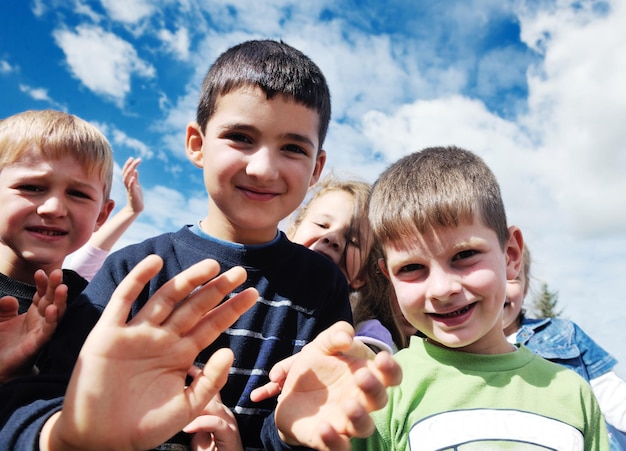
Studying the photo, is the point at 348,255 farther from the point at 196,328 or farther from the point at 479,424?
the point at 196,328

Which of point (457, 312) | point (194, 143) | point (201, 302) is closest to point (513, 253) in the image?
point (457, 312)

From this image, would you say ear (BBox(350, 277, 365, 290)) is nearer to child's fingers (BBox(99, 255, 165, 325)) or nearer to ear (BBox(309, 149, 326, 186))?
ear (BBox(309, 149, 326, 186))

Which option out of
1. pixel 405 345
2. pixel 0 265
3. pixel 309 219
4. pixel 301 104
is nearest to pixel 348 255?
pixel 309 219

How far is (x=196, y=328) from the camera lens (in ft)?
5.00

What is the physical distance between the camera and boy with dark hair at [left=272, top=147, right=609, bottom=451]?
1.97 meters

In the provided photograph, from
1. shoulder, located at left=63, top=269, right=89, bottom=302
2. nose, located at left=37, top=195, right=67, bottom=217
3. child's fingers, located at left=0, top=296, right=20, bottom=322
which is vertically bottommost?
child's fingers, located at left=0, top=296, right=20, bottom=322

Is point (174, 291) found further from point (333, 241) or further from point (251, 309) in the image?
point (333, 241)

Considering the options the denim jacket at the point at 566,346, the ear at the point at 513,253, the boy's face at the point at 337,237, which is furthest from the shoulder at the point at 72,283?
the denim jacket at the point at 566,346

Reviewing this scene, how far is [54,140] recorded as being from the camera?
2.73 metres

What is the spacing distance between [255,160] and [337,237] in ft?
5.26

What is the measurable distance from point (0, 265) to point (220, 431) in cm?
203

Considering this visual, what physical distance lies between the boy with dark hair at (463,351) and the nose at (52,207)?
1.81m

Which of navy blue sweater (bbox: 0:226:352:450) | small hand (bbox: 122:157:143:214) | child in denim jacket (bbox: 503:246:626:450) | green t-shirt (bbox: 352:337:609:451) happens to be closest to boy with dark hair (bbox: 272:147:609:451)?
green t-shirt (bbox: 352:337:609:451)

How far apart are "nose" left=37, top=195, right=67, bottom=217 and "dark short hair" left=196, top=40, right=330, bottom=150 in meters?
0.96
